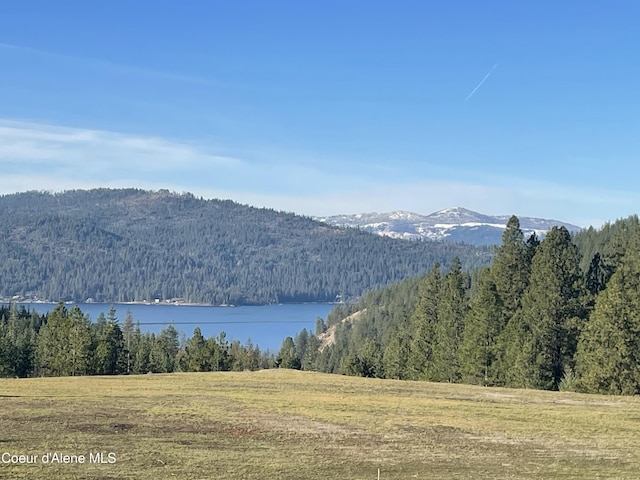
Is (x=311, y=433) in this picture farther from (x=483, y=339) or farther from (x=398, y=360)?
(x=398, y=360)

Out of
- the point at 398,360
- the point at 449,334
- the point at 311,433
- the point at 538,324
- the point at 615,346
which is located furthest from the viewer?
the point at 398,360

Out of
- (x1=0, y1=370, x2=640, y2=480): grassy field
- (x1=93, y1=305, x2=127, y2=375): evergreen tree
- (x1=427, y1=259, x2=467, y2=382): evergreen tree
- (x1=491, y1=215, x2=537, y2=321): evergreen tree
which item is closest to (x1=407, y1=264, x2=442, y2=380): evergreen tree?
(x1=427, y1=259, x2=467, y2=382): evergreen tree

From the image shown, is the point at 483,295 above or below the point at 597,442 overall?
above

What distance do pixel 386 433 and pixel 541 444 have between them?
6.01 meters

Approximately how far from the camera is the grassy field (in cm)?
2159

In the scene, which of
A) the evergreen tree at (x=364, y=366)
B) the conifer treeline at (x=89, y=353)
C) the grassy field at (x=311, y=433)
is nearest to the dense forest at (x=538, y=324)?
the evergreen tree at (x=364, y=366)

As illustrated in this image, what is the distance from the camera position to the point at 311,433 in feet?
93.2

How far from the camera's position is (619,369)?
177ft

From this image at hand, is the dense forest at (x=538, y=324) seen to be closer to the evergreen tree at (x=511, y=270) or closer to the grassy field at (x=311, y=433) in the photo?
the evergreen tree at (x=511, y=270)

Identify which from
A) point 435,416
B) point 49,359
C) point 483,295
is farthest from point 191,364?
point 435,416

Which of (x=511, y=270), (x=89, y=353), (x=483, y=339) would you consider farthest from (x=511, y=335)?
(x=89, y=353)

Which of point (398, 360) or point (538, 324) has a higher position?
point (538, 324)

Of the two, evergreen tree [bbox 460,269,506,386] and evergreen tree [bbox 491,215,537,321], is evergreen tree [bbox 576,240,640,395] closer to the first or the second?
evergreen tree [bbox 460,269,506,386]

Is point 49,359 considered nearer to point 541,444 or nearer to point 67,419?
point 67,419
